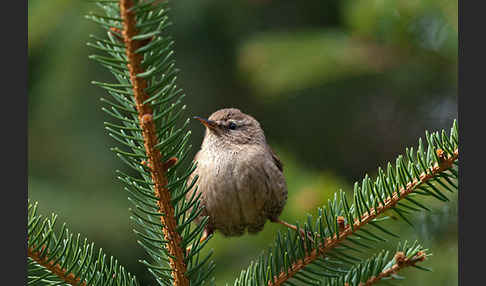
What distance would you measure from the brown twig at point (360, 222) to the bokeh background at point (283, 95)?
125 centimetres

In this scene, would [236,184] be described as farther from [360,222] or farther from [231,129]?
[360,222]

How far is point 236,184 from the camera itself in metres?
3.49

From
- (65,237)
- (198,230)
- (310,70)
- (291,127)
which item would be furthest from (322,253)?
(291,127)

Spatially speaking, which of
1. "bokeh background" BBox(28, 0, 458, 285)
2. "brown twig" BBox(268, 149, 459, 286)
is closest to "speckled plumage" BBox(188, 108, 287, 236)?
"bokeh background" BBox(28, 0, 458, 285)

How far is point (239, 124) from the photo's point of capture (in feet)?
13.2

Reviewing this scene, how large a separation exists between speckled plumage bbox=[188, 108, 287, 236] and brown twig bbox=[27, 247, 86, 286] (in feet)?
4.24

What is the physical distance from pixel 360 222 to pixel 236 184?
116cm

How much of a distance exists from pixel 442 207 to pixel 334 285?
1.71 m

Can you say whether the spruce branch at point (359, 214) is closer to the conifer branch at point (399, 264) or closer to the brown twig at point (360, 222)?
the brown twig at point (360, 222)

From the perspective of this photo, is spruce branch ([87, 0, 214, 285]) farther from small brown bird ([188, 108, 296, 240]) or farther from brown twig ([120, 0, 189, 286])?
small brown bird ([188, 108, 296, 240])

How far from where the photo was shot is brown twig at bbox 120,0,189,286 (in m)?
1.88

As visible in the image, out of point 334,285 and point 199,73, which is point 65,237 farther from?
point 199,73

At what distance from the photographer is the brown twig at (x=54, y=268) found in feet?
7.07

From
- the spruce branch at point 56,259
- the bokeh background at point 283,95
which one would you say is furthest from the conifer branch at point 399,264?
the bokeh background at point 283,95
